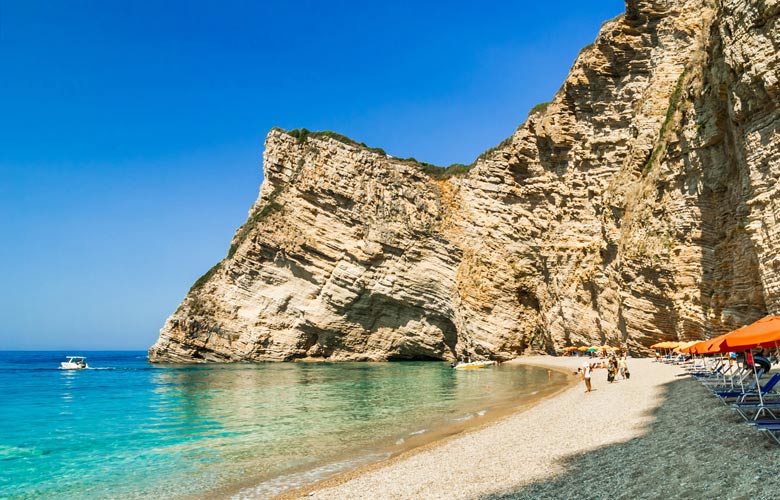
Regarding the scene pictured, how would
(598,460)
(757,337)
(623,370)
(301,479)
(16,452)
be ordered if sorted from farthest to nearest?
(623,370) < (16,452) < (301,479) < (757,337) < (598,460)

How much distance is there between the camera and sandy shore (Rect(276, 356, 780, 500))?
6.82 m

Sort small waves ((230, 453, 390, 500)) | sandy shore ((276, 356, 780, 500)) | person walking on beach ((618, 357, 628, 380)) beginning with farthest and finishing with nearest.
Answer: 1. person walking on beach ((618, 357, 628, 380))
2. small waves ((230, 453, 390, 500))
3. sandy shore ((276, 356, 780, 500))

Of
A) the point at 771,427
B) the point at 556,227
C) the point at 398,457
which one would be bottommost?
the point at 398,457

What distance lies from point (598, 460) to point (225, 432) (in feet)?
41.3

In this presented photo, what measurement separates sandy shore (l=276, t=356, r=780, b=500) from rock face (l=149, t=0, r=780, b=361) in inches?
494

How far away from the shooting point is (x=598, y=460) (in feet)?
29.6

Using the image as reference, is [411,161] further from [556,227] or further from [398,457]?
[398,457]

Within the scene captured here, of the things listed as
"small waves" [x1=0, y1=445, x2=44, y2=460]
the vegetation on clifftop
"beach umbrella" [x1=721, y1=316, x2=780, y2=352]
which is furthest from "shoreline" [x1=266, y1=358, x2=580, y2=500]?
the vegetation on clifftop

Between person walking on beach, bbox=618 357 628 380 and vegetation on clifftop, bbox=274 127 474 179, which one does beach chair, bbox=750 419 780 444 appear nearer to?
person walking on beach, bbox=618 357 628 380

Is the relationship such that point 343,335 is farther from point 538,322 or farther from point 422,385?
point 422,385

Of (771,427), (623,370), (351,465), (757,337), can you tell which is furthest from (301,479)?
(623,370)

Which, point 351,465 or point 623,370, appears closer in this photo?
point 351,465

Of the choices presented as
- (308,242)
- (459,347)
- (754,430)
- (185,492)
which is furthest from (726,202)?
(308,242)

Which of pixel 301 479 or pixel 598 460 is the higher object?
pixel 598 460
